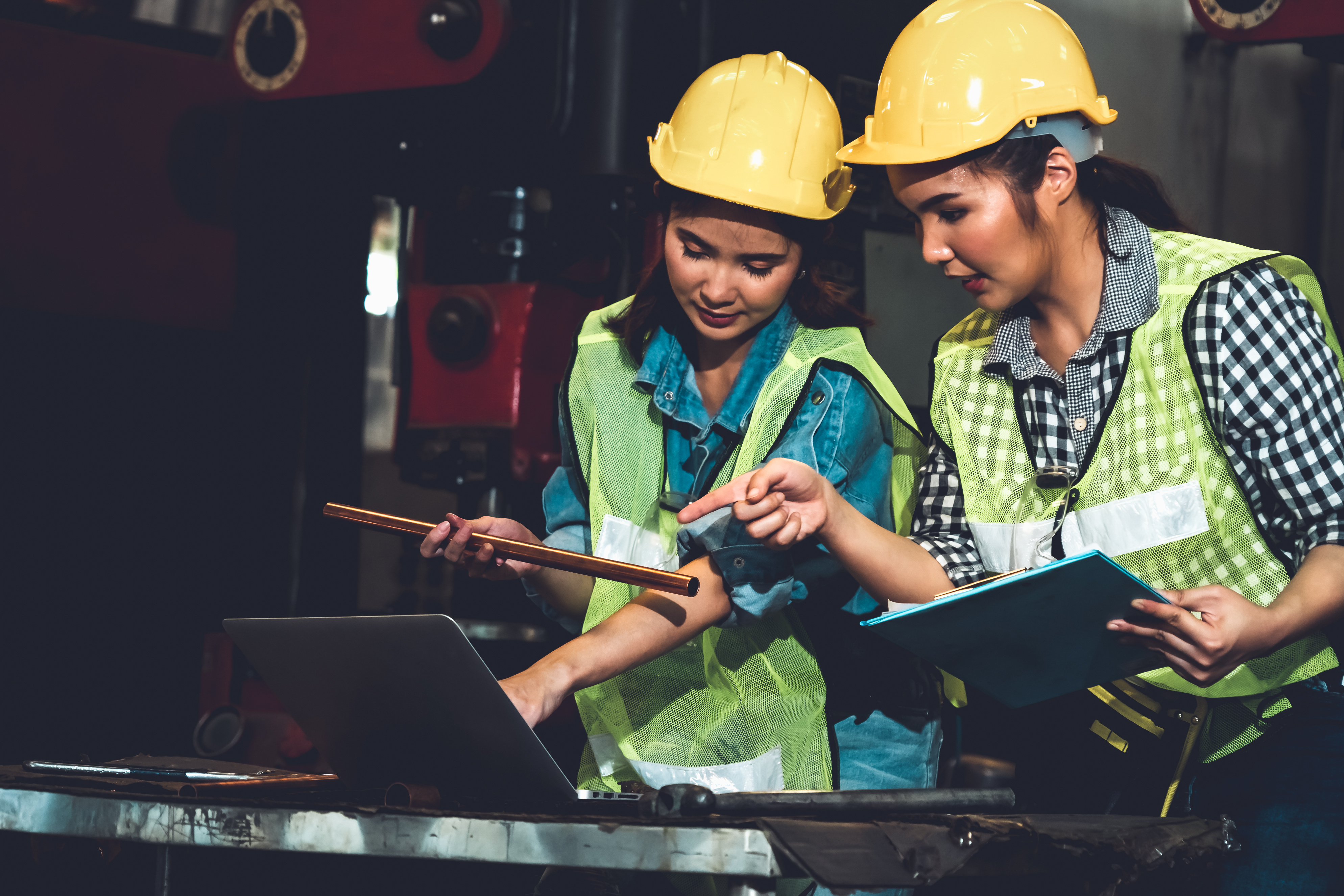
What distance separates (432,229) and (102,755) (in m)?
1.14

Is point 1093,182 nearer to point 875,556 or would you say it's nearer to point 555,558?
point 875,556

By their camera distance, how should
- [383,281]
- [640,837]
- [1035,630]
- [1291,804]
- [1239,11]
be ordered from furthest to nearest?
[383,281] → [1239,11] → [1291,804] → [1035,630] → [640,837]

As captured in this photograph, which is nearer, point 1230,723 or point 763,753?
point 1230,723

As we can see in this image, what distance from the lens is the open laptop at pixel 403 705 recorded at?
3.76 ft

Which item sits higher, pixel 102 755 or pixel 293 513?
pixel 293 513

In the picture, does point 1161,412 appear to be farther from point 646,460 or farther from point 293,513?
point 293,513

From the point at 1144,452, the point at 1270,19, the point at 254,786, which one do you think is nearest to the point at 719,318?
the point at 1144,452

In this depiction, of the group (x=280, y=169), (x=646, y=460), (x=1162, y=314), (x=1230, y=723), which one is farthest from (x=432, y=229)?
(x=1230, y=723)

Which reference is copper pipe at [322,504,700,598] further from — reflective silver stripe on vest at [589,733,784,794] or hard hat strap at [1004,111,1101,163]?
hard hat strap at [1004,111,1101,163]

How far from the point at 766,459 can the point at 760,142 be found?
40 centimetres

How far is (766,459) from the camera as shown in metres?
1.59

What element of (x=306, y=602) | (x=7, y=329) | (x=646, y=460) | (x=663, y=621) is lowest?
(x=306, y=602)

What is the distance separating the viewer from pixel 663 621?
152 cm

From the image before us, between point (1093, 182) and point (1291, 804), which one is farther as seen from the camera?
point (1093, 182)
